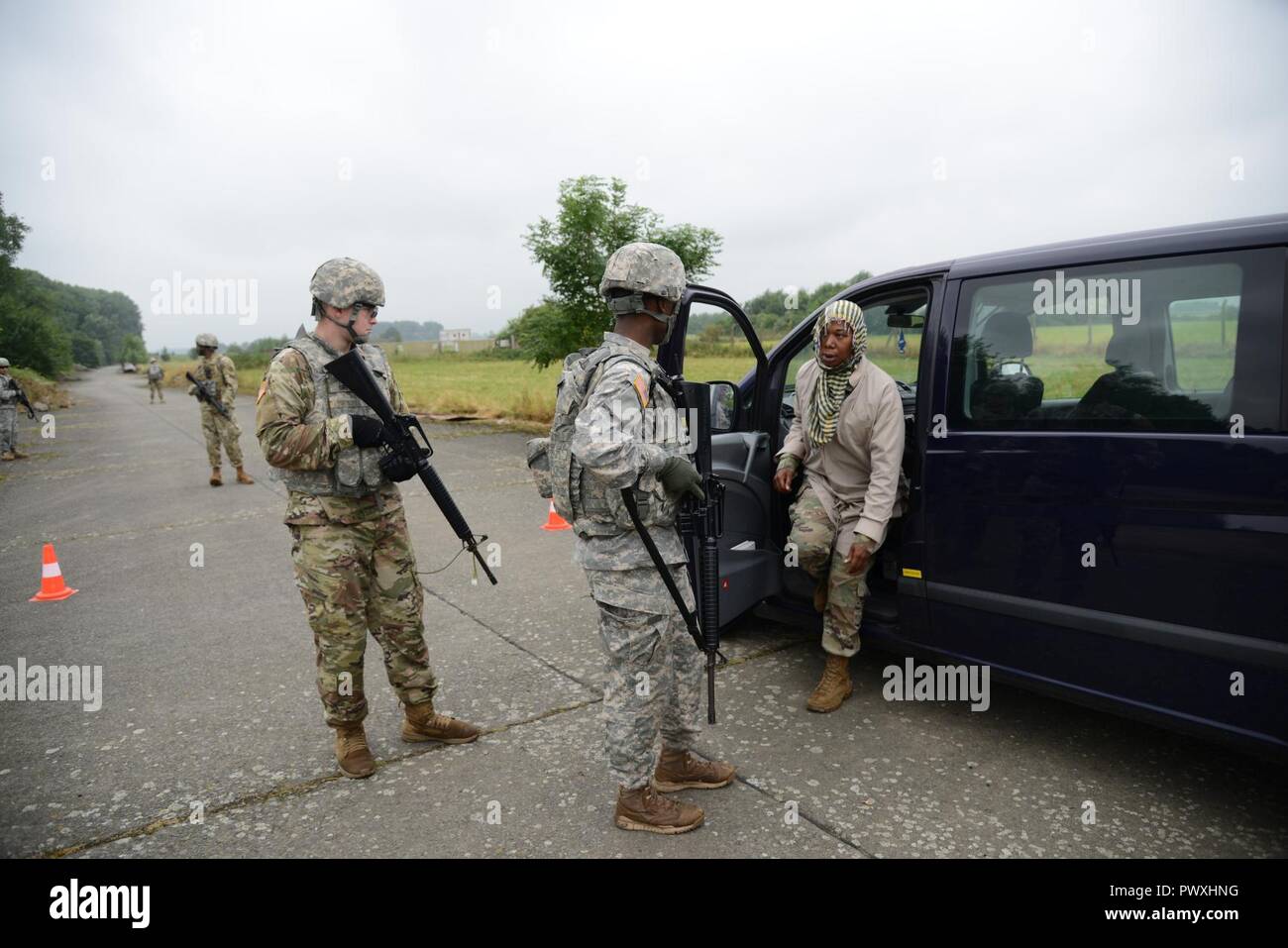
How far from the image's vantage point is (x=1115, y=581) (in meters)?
2.58

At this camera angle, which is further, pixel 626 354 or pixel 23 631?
pixel 23 631

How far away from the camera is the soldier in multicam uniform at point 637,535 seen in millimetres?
2369

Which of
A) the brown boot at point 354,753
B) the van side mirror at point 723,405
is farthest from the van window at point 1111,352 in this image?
the brown boot at point 354,753

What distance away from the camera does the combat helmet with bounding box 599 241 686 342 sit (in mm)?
2406

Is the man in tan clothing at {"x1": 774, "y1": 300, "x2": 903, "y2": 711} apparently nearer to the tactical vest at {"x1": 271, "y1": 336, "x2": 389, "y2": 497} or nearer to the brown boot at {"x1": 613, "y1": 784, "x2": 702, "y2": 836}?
the brown boot at {"x1": 613, "y1": 784, "x2": 702, "y2": 836}

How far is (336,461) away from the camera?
2.85 m

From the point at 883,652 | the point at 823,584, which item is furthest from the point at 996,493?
the point at 883,652

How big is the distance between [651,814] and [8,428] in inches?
581

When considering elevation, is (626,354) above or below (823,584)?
above

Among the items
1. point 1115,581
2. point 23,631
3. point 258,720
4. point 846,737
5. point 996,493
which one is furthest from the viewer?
point 23,631

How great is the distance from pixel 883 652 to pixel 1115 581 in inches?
62.3

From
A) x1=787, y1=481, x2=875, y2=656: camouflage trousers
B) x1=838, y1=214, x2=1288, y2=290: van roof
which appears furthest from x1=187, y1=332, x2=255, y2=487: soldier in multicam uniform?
x1=838, y1=214, x2=1288, y2=290: van roof

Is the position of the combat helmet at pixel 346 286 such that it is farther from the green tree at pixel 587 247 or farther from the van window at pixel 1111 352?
the green tree at pixel 587 247
